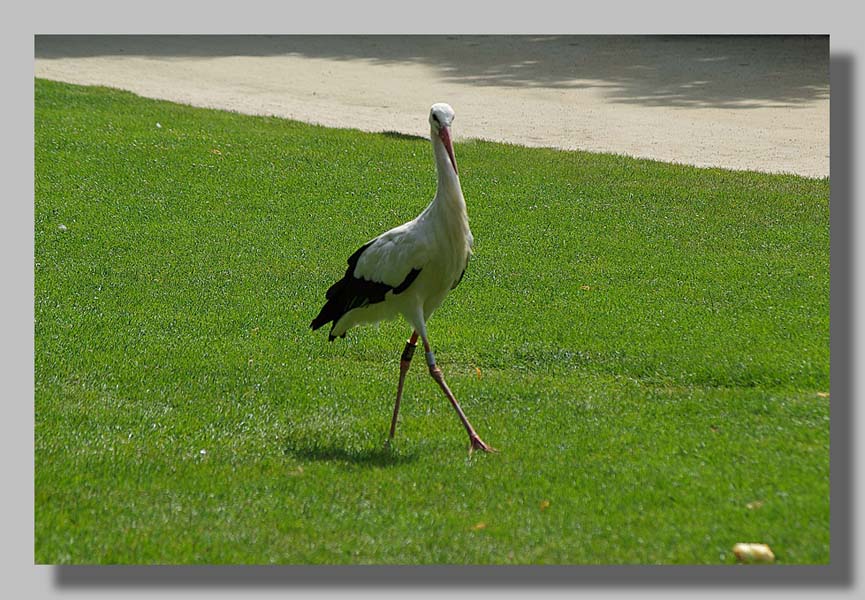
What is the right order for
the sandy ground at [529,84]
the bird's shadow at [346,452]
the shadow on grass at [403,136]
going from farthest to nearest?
the sandy ground at [529,84] → the shadow on grass at [403,136] → the bird's shadow at [346,452]

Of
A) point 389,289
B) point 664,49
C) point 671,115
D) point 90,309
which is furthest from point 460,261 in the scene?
point 664,49

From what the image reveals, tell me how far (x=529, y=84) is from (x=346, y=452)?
1385cm

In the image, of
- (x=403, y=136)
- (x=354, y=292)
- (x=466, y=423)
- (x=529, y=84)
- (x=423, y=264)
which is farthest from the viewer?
(x=529, y=84)

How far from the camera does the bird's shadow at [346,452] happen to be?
7383mm

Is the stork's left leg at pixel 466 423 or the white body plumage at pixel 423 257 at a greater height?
the white body plumage at pixel 423 257

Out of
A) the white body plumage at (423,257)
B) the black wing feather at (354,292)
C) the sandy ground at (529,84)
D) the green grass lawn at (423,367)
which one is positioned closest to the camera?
the green grass lawn at (423,367)

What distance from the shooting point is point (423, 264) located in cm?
769

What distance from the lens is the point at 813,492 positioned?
6.52 m

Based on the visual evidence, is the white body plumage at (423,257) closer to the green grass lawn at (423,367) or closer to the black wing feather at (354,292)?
the black wing feather at (354,292)

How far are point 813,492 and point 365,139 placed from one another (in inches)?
438

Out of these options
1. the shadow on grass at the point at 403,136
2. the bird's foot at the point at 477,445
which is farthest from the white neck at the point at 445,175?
the shadow on grass at the point at 403,136

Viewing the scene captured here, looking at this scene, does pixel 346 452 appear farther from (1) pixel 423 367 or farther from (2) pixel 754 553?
(2) pixel 754 553

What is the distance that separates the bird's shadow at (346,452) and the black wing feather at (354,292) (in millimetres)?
954

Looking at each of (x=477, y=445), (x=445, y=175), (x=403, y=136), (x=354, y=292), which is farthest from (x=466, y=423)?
(x=403, y=136)
